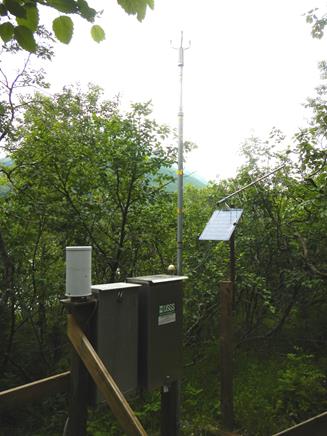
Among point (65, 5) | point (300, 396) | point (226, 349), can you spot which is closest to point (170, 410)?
point (226, 349)

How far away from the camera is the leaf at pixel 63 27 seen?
3.99 feet

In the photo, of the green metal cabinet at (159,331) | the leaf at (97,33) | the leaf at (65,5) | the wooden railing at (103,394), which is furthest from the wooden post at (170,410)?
the leaf at (65,5)

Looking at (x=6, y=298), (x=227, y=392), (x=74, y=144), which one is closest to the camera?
(x=227, y=392)

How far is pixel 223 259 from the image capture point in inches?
253

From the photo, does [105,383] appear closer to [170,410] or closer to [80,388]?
[80,388]

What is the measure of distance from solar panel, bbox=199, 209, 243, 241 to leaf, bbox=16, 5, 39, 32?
10.8 feet

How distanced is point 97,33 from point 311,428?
2108mm

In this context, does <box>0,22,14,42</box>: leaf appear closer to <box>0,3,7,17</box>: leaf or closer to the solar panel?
<box>0,3,7,17</box>: leaf

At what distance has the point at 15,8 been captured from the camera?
1193 mm

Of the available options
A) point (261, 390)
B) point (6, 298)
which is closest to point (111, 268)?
point (6, 298)

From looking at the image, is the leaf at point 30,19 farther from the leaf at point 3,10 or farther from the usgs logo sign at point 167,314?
the usgs logo sign at point 167,314

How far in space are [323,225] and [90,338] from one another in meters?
5.13

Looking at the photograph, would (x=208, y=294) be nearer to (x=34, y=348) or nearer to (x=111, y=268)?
(x=111, y=268)

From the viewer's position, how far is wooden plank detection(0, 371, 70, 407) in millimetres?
2210
